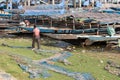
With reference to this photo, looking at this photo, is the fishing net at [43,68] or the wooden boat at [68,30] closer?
the fishing net at [43,68]

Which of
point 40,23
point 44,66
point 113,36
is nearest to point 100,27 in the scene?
point 113,36

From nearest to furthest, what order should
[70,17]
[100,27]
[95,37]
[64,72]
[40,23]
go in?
[64,72], [95,37], [100,27], [70,17], [40,23]

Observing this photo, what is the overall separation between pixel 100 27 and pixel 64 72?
1415 cm

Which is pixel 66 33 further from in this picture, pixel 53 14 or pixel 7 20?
pixel 7 20

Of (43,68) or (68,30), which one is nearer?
(43,68)

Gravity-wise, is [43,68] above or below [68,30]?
below

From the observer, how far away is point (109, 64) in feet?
52.4

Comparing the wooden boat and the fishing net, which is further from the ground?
the wooden boat

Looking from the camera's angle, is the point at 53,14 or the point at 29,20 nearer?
the point at 53,14

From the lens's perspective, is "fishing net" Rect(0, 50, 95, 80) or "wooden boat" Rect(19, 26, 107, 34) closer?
"fishing net" Rect(0, 50, 95, 80)

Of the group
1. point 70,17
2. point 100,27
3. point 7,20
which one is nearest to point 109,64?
point 100,27

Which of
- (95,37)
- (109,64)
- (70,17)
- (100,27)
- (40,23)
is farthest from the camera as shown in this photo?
(40,23)

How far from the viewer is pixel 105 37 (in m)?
24.3

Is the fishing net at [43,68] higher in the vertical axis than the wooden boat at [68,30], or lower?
lower
